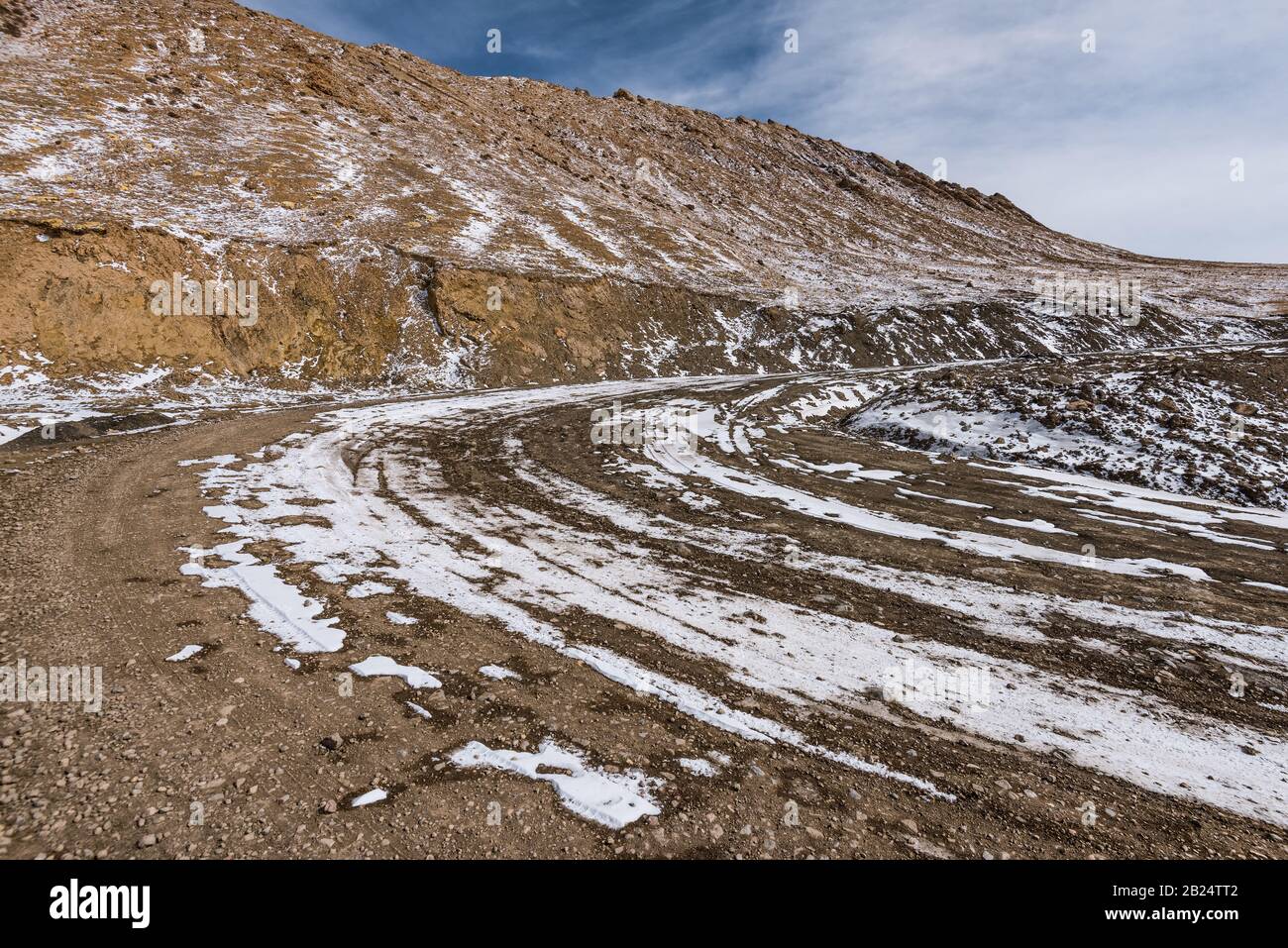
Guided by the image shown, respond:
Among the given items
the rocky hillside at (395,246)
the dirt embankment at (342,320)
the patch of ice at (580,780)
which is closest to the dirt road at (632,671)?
the patch of ice at (580,780)

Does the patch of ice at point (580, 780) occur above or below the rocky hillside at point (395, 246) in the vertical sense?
below

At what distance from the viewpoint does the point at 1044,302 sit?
32781 millimetres

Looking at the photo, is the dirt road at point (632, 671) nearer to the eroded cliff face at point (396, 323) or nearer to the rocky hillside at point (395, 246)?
the eroded cliff face at point (396, 323)

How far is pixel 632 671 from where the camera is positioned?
379 cm

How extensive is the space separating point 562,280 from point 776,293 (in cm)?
1325

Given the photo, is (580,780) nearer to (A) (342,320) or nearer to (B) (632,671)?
(B) (632,671)

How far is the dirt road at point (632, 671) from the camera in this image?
103 inches

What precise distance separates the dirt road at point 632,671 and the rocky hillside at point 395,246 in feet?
36.3

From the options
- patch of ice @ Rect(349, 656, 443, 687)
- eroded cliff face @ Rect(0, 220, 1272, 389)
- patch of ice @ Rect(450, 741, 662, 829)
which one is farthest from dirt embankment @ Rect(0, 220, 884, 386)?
patch of ice @ Rect(450, 741, 662, 829)

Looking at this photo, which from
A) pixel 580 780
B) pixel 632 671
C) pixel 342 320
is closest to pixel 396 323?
pixel 342 320

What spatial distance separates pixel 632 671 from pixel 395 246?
74.6 ft

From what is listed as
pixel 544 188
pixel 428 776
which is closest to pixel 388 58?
pixel 544 188

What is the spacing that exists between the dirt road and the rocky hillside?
11068 mm
